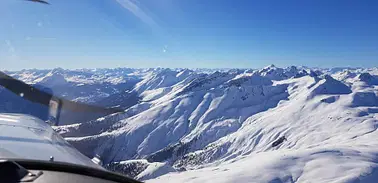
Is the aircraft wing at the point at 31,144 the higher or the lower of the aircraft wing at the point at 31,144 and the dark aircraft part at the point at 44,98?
the lower

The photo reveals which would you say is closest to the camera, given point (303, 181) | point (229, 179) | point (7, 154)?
point (7, 154)

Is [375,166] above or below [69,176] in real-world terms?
below

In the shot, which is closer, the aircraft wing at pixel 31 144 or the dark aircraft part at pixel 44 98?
the aircraft wing at pixel 31 144

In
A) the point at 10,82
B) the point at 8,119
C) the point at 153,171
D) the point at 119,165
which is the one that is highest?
the point at 10,82

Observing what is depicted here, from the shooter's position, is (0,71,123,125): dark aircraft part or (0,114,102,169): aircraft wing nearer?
(0,114,102,169): aircraft wing

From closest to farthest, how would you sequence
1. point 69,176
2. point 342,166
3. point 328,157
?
point 69,176, point 342,166, point 328,157

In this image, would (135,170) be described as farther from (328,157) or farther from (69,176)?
(69,176)

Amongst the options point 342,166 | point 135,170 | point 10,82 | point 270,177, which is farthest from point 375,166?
point 10,82

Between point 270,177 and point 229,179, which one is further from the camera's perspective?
point 270,177

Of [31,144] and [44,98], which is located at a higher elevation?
[44,98]

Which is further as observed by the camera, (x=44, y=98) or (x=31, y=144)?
(x=44, y=98)

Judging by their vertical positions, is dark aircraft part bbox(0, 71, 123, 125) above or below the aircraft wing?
above
